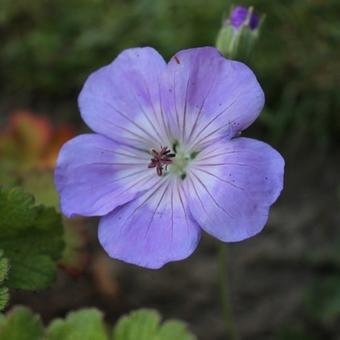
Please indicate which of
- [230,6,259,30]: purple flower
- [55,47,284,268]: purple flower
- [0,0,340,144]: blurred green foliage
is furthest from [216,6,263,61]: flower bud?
[0,0,340,144]: blurred green foliage

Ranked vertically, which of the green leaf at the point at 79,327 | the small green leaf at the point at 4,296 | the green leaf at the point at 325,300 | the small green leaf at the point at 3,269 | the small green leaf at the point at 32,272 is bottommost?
the green leaf at the point at 325,300

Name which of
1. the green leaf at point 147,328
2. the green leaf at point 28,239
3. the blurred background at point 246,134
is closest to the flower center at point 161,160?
the green leaf at point 28,239

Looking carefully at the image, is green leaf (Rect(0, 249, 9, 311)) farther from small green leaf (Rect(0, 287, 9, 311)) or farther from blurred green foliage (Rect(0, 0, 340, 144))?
blurred green foliage (Rect(0, 0, 340, 144))

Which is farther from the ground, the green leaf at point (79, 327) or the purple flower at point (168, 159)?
the purple flower at point (168, 159)

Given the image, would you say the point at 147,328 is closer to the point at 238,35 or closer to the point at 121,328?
the point at 121,328

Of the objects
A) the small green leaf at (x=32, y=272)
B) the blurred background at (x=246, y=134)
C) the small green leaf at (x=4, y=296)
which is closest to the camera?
the small green leaf at (x=4, y=296)

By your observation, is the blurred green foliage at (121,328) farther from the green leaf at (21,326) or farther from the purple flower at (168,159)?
the purple flower at (168,159)
